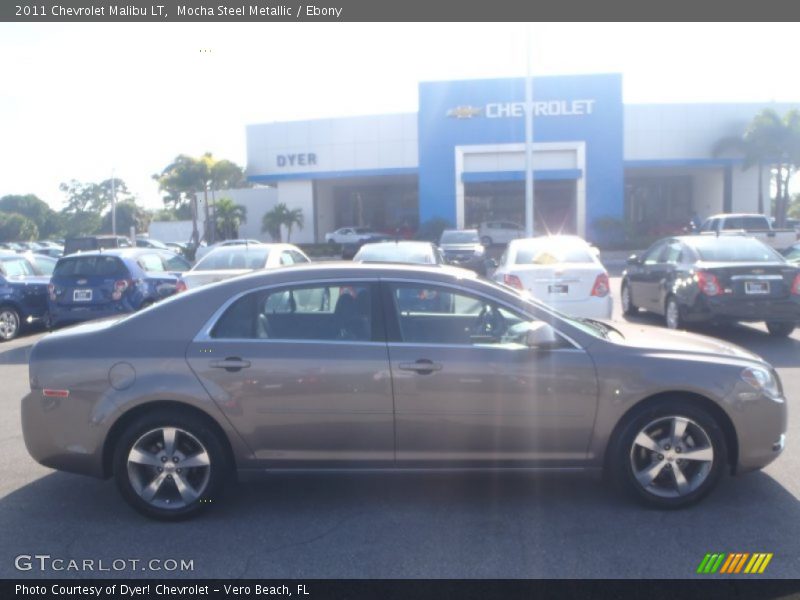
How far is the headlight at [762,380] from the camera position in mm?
4914

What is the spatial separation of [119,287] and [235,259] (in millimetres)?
1900

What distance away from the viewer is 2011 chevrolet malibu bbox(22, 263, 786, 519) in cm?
477

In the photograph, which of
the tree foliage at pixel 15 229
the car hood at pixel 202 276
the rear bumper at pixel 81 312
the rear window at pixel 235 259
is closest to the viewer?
the car hood at pixel 202 276

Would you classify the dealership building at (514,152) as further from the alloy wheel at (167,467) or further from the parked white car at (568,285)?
the alloy wheel at (167,467)

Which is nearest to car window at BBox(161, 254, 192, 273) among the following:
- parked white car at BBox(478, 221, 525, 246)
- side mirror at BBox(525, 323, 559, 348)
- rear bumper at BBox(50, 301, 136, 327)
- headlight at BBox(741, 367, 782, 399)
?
rear bumper at BBox(50, 301, 136, 327)

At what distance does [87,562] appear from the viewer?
429cm

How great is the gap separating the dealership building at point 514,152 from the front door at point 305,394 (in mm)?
33306

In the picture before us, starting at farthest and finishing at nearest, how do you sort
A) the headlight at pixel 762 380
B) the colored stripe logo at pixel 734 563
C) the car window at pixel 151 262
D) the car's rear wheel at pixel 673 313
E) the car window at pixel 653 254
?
the car window at pixel 151 262 → the car window at pixel 653 254 → the car's rear wheel at pixel 673 313 → the headlight at pixel 762 380 → the colored stripe logo at pixel 734 563

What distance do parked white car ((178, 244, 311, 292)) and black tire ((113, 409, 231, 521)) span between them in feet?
24.1

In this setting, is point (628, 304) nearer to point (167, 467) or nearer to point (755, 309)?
point (755, 309)

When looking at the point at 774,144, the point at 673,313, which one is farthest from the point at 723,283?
the point at 774,144

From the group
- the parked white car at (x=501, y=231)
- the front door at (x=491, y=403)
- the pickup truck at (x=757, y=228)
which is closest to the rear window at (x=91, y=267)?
the front door at (x=491, y=403)

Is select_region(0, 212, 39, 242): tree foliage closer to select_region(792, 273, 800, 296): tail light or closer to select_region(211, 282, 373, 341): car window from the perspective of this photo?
select_region(792, 273, 800, 296): tail light
